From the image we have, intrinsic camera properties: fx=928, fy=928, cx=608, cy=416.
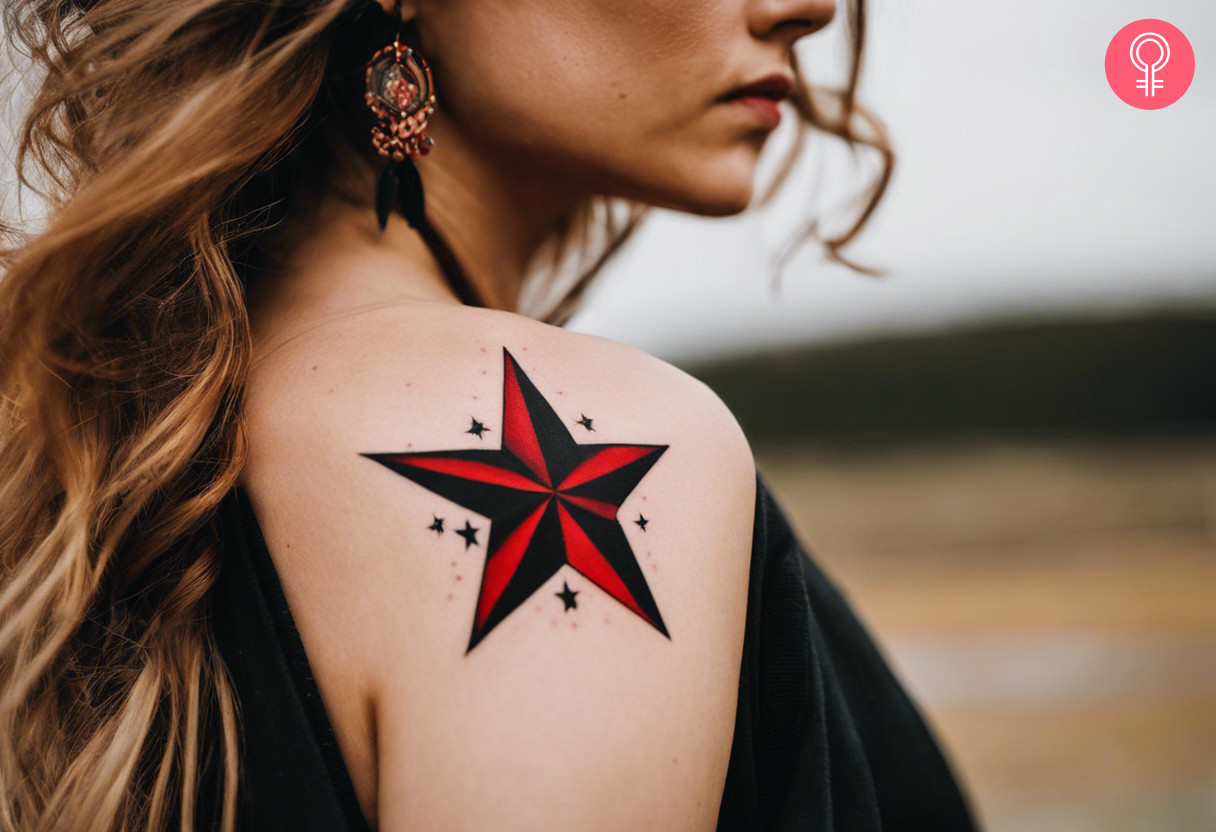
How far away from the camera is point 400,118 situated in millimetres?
1479

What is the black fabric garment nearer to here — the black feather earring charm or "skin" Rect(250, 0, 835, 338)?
"skin" Rect(250, 0, 835, 338)

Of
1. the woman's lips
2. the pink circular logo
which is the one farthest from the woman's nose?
the pink circular logo

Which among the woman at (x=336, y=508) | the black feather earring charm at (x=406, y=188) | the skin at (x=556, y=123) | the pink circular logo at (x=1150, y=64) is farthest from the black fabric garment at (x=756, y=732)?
the pink circular logo at (x=1150, y=64)

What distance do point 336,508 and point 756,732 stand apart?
62 cm

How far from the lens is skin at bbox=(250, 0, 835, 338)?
1396 mm

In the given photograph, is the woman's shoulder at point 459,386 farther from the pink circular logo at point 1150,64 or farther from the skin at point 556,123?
the pink circular logo at point 1150,64

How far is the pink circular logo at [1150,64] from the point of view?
9.89ft

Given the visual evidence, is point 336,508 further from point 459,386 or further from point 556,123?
point 556,123

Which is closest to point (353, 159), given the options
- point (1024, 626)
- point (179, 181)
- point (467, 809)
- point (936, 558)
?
point (179, 181)

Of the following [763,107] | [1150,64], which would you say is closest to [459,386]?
[763,107]

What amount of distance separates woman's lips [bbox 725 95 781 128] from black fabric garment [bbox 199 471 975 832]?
0.72m

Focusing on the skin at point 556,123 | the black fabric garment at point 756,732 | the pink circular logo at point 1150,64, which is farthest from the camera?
the pink circular logo at point 1150,64

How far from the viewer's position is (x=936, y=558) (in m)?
12.3

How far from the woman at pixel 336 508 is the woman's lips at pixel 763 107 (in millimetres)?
203
